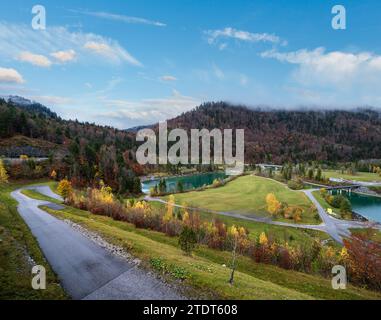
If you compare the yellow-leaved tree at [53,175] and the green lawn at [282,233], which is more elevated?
the yellow-leaved tree at [53,175]

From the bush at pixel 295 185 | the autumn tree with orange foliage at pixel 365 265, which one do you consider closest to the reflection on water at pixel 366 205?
the bush at pixel 295 185

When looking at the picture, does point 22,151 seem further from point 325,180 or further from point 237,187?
point 325,180

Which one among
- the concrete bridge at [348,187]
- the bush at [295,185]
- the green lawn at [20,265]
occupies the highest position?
the green lawn at [20,265]

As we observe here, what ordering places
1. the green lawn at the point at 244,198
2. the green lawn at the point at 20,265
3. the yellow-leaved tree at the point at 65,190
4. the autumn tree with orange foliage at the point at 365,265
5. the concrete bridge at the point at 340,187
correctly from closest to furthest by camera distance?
the green lawn at the point at 20,265, the autumn tree with orange foliage at the point at 365,265, the yellow-leaved tree at the point at 65,190, the green lawn at the point at 244,198, the concrete bridge at the point at 340,187

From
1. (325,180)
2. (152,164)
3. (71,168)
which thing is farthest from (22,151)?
(325,180)

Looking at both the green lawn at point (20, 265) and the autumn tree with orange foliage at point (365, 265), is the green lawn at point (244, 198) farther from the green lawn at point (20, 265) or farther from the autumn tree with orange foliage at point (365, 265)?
the green lawn at point (20, 265)

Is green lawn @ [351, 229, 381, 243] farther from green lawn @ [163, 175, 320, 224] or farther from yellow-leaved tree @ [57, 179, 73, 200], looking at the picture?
yellow-leaved tree @ [57, 179, 73, 200]
